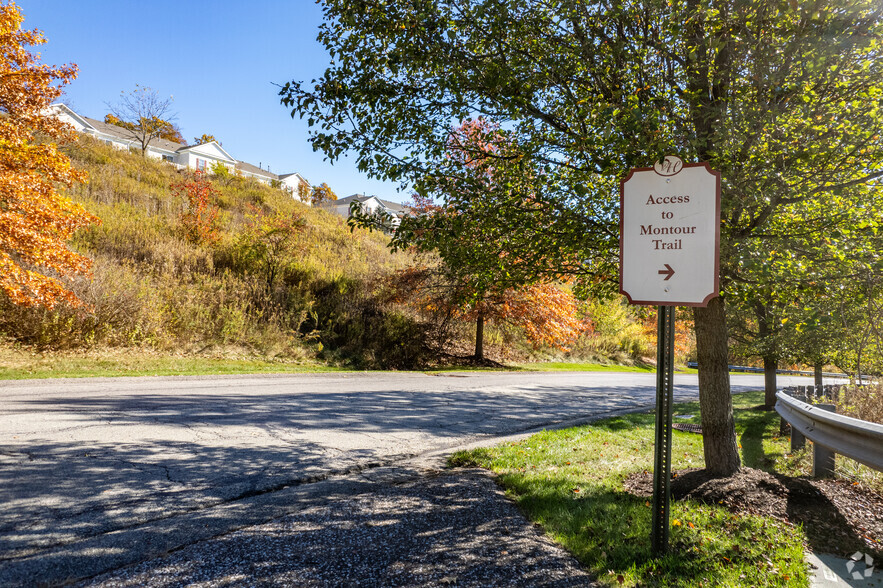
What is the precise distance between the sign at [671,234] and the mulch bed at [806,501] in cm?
232

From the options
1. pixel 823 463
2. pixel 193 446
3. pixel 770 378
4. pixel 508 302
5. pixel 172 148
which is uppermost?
pixel 172 148

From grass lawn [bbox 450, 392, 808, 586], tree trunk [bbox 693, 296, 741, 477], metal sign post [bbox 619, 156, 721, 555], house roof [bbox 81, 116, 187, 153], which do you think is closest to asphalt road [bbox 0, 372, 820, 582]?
grass lawn [bbox 450, 392, 808, 586]

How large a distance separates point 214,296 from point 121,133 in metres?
49.8

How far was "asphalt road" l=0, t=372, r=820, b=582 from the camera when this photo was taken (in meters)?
3.92

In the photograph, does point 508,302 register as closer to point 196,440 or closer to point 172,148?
point 196,440

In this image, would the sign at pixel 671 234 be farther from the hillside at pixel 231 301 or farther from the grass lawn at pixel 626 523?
the hillside at pixel 231 301

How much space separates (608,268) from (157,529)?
17.2 feet

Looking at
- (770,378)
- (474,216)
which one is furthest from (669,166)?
(770,378)

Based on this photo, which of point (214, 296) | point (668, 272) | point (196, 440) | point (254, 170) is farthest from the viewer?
point (254, 170)

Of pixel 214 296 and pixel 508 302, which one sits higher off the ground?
pixel 508 302

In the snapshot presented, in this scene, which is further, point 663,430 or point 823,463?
point 823,463

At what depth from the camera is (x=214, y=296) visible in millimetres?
17031

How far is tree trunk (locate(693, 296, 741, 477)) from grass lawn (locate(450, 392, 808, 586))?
902mm

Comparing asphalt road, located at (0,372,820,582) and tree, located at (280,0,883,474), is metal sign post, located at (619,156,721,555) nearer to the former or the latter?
tree, located at (280,0,883,474)
